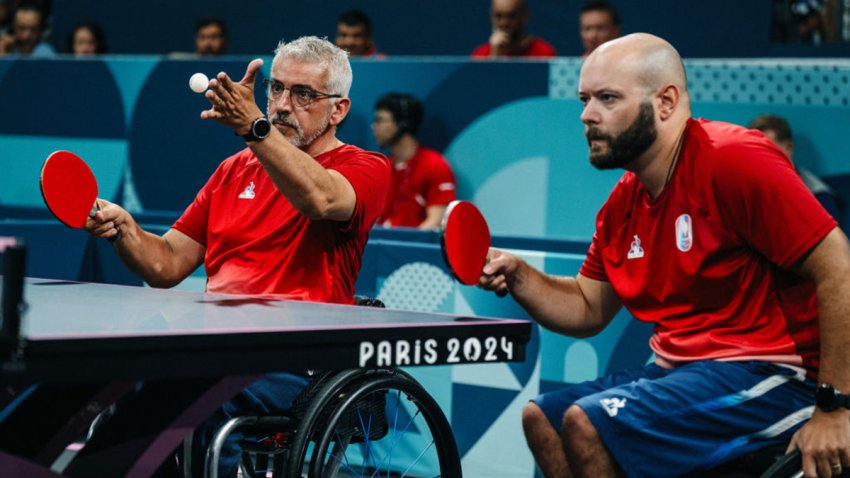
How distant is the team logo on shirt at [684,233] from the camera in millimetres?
2998

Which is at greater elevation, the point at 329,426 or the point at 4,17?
the point at 4,17

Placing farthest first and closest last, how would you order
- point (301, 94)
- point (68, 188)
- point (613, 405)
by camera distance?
point (301, 94), point (68, 188), point (613, 405)

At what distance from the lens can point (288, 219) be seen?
3.58 m

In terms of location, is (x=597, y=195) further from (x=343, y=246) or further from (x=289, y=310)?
(x=289, y=310)

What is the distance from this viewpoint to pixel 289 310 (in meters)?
2.89

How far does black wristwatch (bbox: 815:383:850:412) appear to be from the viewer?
274cm

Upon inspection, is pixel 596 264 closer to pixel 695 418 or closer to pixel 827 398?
pixel 695 418

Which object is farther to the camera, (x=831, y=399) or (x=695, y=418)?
(x=695, y=418)

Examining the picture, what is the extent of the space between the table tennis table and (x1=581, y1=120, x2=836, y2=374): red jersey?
18.2 inches

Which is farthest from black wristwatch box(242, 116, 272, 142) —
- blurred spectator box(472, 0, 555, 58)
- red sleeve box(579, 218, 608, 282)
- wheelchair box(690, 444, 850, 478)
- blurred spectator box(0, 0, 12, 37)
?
blurred spectator box(0, 0, 12, 37)

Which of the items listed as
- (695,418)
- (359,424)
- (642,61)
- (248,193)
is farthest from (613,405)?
(248,193)

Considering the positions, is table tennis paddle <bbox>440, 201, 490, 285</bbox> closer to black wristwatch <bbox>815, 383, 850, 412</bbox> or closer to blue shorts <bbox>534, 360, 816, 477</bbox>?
blue shorts <bbox>534, 360, 816, 477</bbox>

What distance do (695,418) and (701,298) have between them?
0.30 metres

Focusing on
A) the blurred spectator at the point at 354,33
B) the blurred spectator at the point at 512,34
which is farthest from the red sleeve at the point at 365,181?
the blurred spectator at the point at 354,33
